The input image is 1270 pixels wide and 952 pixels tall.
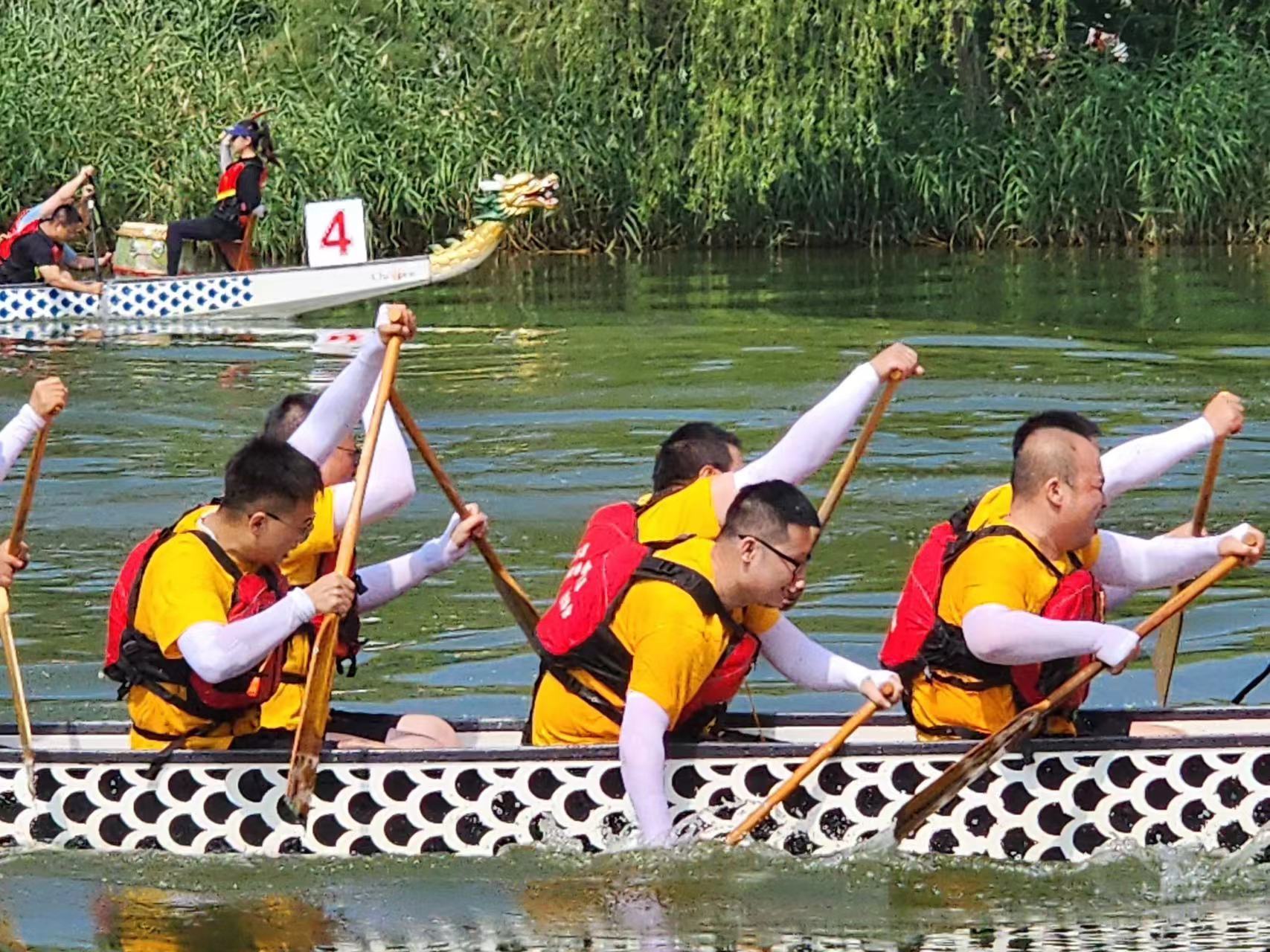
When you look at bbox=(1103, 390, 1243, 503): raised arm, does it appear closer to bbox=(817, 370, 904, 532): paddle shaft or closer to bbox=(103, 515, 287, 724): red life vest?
bbox=(817, 370, 904, 532): paddle shaft

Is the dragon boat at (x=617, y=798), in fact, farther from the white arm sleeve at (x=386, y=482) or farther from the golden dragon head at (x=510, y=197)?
the golden dragon head at (x=510, y=197)

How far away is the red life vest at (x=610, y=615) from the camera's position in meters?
6.79

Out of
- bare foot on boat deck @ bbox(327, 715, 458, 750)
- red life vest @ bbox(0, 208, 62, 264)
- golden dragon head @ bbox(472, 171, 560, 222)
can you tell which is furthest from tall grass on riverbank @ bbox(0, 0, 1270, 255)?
bare foot on boat deck @ bbox(327, 715, 458, 750)

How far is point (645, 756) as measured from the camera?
6750 millimetres

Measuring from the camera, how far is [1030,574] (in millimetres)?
6777

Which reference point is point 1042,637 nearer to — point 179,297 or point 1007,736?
point 1007,736

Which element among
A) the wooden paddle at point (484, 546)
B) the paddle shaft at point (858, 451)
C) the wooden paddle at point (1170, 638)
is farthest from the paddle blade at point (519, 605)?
the wooden paddle at point (1170, 638)

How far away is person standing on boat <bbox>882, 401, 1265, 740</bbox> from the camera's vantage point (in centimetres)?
671

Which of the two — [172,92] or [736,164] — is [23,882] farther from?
[172,92]

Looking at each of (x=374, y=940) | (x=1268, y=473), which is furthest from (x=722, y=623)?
(x=1268, y=473)

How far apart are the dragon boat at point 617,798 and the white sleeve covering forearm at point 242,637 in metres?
0.57

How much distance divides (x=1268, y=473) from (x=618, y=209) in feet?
43.6

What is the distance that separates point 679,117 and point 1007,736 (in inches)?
742

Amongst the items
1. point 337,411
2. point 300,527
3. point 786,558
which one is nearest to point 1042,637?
point 786,558
